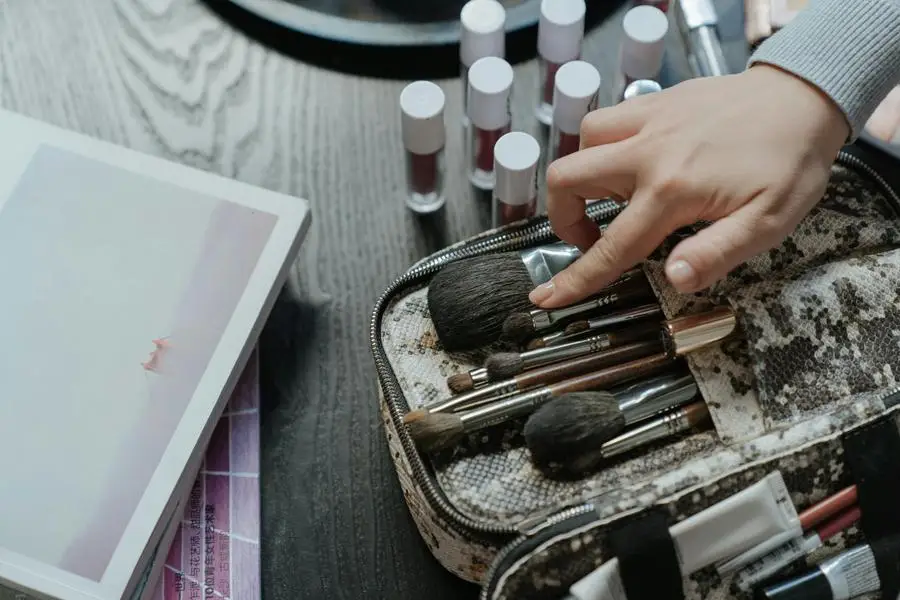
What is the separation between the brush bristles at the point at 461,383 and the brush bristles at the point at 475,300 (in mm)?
17

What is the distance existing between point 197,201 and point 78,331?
0.10m

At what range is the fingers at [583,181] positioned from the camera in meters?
0.42

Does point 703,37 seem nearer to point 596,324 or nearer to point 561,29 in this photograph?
point 561,29

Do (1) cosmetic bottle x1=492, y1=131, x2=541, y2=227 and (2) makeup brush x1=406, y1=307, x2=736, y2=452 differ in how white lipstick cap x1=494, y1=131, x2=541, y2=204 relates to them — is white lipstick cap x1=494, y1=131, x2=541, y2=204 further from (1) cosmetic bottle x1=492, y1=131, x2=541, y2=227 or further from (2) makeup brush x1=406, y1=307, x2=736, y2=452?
(2) makeup brush x1=406, y1=307, x2=736, y2=452

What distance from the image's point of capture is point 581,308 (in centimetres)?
46

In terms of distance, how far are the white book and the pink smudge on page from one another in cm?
1

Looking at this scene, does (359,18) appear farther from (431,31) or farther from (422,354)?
(422,354)

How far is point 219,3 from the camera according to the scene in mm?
617

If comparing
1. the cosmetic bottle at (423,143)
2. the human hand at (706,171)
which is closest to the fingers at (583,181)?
the human hand at (706,171)

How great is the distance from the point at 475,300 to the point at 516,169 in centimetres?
8

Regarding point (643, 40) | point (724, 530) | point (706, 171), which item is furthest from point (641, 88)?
point (724, 530)

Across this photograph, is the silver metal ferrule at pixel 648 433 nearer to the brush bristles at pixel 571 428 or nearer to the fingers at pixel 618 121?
the brush bristles at pixel 571 428

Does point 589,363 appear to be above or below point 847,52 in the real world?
below

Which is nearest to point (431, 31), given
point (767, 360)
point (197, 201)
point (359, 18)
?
point (359, 18)
